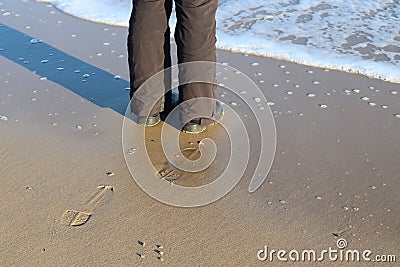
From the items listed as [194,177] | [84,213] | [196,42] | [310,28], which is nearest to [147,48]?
[196,42]

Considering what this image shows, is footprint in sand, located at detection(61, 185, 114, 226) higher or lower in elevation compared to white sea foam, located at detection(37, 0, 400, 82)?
higher

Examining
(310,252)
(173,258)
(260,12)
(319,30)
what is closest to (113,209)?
(173,258)

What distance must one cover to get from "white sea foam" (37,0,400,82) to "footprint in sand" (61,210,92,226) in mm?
2081

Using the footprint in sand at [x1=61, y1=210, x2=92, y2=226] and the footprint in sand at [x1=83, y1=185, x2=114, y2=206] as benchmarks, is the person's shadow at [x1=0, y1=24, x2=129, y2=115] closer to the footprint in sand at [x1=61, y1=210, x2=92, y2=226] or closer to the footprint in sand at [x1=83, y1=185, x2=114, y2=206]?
the footprint in sand at [x1=83, y1=185, x2=114, y2=206]

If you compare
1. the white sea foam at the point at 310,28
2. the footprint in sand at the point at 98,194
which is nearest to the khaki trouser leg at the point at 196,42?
the footprint in sand at the point at 98,194

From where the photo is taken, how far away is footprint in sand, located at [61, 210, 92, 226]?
2.18 m

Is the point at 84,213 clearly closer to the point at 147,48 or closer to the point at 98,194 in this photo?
the point at 98,194

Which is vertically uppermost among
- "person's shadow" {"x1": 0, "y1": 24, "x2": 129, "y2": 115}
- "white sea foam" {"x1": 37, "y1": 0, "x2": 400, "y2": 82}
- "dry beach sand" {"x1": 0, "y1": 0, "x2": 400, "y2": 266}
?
"dry beach sand" {"x1": 0, "y1": 0, "x2": 400, "y2": 266}

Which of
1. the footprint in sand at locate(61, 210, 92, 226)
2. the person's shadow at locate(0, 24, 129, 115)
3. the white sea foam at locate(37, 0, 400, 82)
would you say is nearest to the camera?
the footprint in sand at locate(61, 210, 92, 226)

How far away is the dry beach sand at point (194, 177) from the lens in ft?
6.76

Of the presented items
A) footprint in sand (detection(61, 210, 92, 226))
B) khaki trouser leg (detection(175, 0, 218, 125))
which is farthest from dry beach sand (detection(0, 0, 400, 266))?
khaki trouser leg (detection(175, 0, 218, 125))

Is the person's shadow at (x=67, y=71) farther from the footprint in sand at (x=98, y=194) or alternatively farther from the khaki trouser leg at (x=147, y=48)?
the footprint in sand at (x=98, y=194)

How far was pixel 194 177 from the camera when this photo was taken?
2.49 m

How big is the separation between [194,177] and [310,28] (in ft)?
8.04
